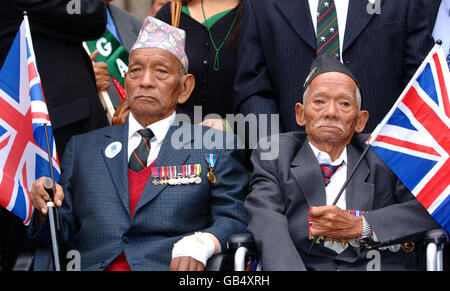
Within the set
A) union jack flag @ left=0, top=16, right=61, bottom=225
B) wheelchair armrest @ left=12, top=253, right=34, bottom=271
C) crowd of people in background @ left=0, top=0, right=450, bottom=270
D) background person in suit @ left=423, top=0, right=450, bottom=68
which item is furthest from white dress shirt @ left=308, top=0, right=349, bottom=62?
wheelchair armrest @ left=12, top=253, right=34, bottom=271

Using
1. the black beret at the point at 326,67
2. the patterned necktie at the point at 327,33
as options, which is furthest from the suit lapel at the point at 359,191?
the patterned necktie at the point at 327,33

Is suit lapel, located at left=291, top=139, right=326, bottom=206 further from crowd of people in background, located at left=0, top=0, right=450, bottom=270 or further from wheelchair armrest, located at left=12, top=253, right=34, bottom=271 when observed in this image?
wheelchair armrest, located at left=12, top=253, right=34, bottom=271

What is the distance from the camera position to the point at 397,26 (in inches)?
192

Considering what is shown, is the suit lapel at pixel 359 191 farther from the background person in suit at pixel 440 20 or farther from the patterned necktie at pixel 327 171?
the background person in suit at pixel 440 20

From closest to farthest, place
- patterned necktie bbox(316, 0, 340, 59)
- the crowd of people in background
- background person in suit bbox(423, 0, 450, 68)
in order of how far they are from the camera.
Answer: the crowd of people in background, patterned necktie bbox(316, 0, 340, 59), background person in suit bbox(423, 0, 450, 68)

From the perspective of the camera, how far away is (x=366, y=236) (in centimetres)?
401

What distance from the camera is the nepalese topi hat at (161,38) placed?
479cm

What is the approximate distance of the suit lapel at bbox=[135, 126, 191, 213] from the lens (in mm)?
A: 4336

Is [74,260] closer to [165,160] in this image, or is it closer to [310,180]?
[165,160]

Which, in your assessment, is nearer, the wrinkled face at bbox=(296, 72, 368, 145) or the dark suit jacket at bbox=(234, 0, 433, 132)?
the wrinkled face at bbox=(296, 72, 368, 145)

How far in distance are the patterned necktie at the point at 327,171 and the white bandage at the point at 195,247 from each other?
0.75 metres

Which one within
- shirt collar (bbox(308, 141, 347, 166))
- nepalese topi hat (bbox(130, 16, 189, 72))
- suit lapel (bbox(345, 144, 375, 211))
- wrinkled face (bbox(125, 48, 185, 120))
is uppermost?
nepalese topi hat (bbox(130, 16, 189, 72))

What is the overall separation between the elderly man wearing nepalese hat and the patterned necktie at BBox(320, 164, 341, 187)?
504mm
